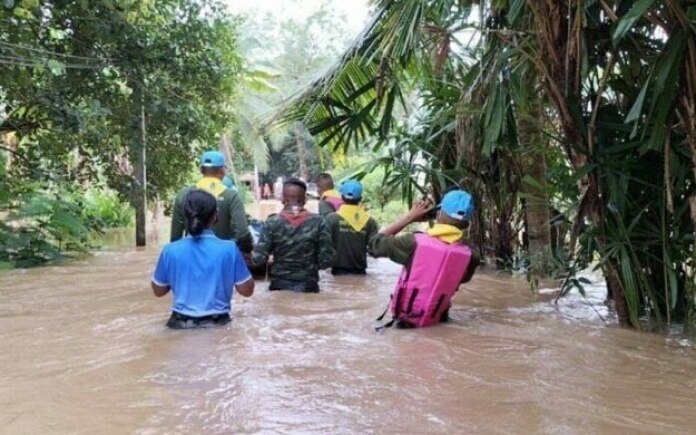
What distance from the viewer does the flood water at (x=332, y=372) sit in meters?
3.43

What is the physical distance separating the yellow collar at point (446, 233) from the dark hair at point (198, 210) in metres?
1.66

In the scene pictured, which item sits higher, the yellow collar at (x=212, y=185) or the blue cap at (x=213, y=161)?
the blue cap at (x=213, y=161)

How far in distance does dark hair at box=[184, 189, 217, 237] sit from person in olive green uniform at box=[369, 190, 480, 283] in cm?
133

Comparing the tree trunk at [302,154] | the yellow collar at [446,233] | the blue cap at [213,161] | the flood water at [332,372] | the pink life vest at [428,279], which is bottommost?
the flood water at [332,372]

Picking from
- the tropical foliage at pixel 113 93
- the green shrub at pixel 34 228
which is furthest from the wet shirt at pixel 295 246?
the green shrub at pixel 34 228

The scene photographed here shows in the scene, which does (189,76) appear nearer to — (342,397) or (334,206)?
(334,206)

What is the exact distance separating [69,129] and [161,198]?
3549 millimetres

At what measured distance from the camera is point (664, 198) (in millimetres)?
5070

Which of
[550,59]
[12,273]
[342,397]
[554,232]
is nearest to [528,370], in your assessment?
[342,397]

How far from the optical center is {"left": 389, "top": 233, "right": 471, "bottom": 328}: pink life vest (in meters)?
5.36

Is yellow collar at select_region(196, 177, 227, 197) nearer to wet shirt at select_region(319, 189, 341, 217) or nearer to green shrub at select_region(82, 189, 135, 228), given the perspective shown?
wet shirt at select_region(319, 189, 341, 217)

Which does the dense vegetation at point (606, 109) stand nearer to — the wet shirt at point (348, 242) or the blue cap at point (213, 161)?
the blue cap at point (213, 161)

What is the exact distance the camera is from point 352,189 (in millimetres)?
8984

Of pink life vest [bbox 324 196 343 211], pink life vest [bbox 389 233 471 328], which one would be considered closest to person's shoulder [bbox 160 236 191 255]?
pink life vest [bbox 389 233 471 328]
